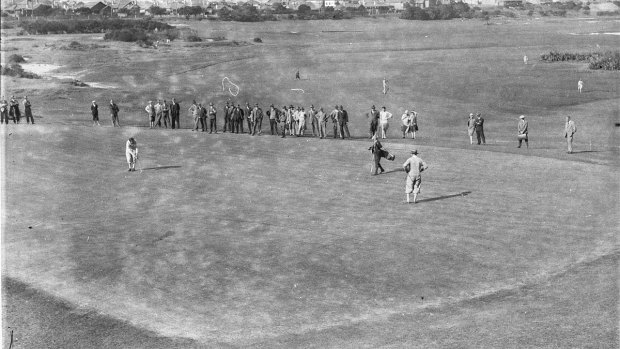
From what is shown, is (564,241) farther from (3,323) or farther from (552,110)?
(552,110)

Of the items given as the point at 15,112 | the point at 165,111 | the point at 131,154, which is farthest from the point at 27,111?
the point at 131,154

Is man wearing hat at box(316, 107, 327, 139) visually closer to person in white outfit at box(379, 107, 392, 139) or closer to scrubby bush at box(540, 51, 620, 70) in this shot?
person in white outfit at box(379, 107, 392, 139)

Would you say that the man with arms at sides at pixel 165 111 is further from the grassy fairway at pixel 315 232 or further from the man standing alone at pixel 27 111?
the man standing alone at pixel 27 111

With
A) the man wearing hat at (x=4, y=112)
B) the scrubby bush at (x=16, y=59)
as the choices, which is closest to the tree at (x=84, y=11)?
the scrubby bush at (x=16, y=59)

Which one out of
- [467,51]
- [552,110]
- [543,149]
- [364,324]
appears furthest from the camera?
[467,51]

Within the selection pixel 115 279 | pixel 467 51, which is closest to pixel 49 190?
pixel 115 279

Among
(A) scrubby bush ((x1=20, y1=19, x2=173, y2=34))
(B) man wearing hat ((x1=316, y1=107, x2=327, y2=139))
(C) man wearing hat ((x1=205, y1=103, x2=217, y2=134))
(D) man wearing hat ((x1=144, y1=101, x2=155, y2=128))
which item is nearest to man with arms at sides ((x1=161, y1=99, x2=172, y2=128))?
(D) man wearing hat ((x1=144, y1=101, x2=155, y2=128))

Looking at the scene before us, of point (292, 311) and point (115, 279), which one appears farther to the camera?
point (115, 279)
